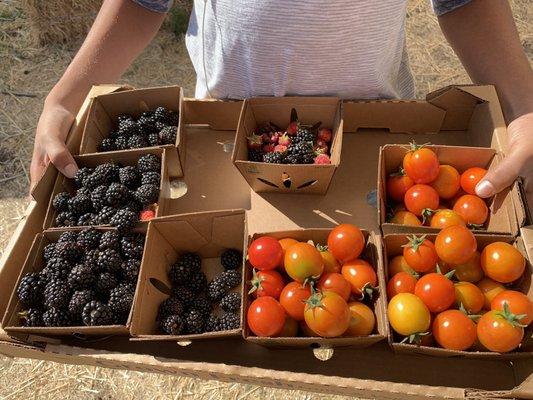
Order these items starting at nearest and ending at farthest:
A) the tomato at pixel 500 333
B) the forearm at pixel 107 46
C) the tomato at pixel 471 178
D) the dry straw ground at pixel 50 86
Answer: the tomato at pixel 500 333 < the tomato at pixel 471 178 < the forearm at pixel 107 46 < the dry straw ground at pixel 50 86

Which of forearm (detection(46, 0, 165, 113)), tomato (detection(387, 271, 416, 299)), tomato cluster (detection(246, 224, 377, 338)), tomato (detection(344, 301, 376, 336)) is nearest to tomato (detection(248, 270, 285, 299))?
tomato cluster (detection(246, 224, 377, 338))

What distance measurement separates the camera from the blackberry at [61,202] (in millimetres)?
1578

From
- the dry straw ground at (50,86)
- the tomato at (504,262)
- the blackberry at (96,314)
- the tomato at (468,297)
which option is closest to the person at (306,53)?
the tomato at (504,262)

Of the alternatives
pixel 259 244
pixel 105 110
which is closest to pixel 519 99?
pixel 259 244

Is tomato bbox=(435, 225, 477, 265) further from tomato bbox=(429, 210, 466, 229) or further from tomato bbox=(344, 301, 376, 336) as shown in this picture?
tomato bbox=(344, 301, 376, 336)

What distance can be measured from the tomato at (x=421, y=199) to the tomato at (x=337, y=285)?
0.38 metres

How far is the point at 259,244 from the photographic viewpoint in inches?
53.7

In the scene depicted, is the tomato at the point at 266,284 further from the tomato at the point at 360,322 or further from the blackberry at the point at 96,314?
the blackberry at the point at 96,314

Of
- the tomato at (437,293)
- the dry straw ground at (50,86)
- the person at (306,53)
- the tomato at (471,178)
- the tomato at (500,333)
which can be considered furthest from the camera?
the dry straw ground at (50,86)

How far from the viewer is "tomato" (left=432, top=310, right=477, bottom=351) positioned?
1.25 meters

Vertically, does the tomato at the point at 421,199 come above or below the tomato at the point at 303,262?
above

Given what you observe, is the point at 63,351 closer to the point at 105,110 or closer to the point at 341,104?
the point at 105,110

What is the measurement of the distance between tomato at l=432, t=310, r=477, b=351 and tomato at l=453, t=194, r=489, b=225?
36cm

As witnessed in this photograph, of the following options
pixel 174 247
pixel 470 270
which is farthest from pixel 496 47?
pixel 174 247
